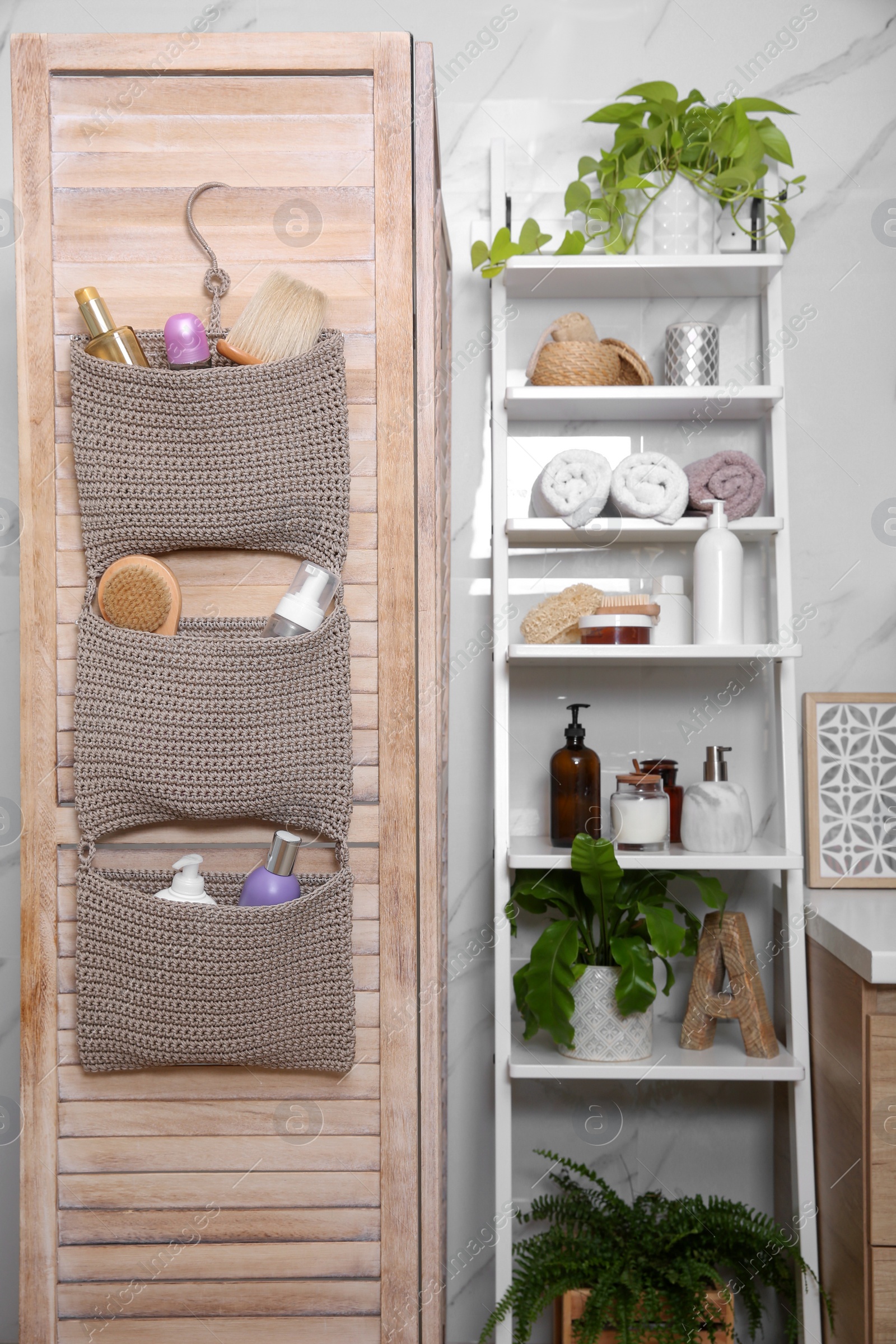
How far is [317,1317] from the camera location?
1012 millimetres

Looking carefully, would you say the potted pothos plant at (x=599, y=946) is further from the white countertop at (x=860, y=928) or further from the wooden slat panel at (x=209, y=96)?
the wooden slat panel at (x=209, y=96)

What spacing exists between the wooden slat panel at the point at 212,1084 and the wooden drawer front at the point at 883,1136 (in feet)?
2.04

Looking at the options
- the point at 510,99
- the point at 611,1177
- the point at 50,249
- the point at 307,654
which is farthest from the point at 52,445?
the point at 611,1177

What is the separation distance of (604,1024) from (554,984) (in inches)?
4.2

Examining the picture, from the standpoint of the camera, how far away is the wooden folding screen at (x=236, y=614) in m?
1.01

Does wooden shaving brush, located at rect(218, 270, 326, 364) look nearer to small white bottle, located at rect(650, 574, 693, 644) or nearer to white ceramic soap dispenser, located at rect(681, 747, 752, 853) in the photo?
small white bottle, located at rect(650, 574, 693, 644)

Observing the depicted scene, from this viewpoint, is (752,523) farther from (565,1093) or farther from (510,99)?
(565,1093)

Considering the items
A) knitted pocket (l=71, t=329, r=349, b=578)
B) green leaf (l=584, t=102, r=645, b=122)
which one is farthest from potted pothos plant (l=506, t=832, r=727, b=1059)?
green leaf (l=584, t=102, r=645, b=122)

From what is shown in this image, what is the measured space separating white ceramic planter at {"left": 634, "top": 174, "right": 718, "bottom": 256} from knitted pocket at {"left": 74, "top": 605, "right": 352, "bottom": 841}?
0.81m

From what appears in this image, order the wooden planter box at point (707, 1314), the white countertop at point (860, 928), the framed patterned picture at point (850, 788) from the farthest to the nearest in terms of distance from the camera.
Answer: the framed patterned picture at point (850, 788), the wooden planter box at point (707, 1314), the white countertop at point (860, 928)

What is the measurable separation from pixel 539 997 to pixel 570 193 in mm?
1176

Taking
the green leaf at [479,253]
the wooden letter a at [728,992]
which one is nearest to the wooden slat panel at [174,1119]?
the wooden letter a at [728,992]

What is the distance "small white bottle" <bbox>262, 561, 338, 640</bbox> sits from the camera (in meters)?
0.99

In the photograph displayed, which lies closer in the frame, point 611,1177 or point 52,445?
point 52,445
